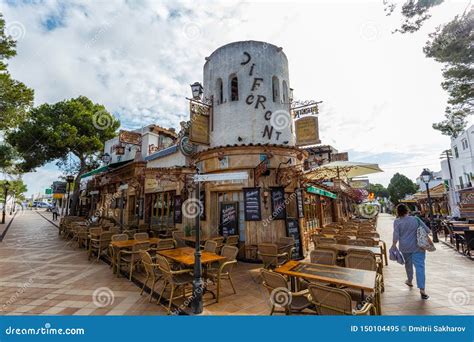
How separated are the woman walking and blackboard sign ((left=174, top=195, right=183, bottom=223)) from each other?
846 centimetres

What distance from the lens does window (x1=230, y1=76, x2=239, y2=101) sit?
9492 mm

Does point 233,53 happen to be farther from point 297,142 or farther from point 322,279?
point 322,279

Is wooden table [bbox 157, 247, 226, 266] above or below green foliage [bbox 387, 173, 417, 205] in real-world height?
below

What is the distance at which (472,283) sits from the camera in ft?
16.9

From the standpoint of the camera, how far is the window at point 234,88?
31.1ft

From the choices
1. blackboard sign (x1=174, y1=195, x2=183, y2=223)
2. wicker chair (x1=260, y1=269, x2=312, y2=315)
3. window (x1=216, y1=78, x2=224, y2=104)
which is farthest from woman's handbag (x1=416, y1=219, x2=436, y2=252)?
blackboard sign (x1=174, y1=195, x2=183, y2=223)

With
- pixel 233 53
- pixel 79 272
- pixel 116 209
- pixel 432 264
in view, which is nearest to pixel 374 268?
pixel 432 264

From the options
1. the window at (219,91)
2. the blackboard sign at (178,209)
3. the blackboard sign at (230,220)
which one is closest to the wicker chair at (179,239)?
the blackboard sign at (178,209)

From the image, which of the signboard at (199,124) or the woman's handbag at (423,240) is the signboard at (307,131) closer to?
the signboard at (199,124)

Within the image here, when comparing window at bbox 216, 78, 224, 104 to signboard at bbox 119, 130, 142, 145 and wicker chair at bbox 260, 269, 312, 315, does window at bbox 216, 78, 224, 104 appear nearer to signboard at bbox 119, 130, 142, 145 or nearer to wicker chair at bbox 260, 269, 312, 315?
wicker chair at bbox 260, 269, 312, 315

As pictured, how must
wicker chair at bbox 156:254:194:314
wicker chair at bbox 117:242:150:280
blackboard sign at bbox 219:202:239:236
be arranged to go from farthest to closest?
blackboard sign at bbox 219:202:239:236
wicker chair at bbox 117:242:150:280
wicker chair at bbox 156:254:194:314

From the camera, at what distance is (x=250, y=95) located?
894 centimetres

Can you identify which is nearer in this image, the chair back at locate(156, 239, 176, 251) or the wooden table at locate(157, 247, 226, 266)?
the wooden table at locate(157, 247, 226, 266)

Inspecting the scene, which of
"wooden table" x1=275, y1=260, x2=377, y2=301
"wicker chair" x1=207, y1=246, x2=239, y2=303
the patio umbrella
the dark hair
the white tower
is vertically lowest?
"wicker chair" x1=207, y1=246, x2=239, y2=303
